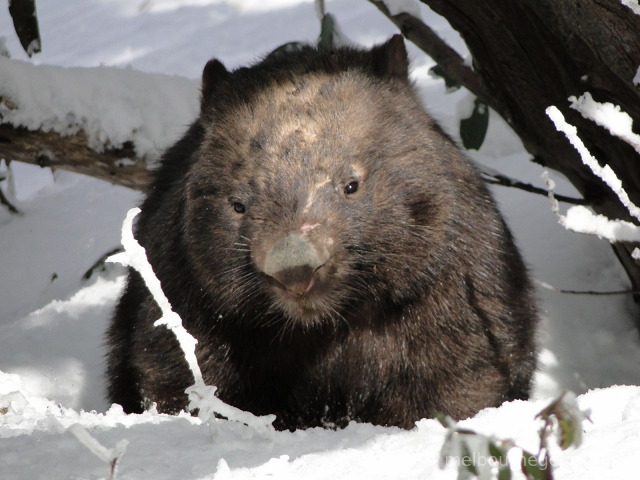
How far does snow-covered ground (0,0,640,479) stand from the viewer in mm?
1876

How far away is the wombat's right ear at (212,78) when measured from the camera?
314cm

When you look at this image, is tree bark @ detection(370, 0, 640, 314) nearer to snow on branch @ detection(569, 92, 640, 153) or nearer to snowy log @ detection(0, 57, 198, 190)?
snow on branch @ detection(569, 92, 640, 153)

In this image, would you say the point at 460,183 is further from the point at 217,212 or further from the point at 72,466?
the point at 72,466

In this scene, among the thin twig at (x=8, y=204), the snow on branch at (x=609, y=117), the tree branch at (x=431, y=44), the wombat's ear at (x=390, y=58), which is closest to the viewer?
the snow on branch at (x=609, y=117)

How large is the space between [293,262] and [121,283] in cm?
272

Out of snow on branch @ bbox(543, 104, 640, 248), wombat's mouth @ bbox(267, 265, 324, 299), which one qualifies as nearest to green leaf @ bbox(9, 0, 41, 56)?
wombat's mouth @ bbox(267, 265, 324, 299)

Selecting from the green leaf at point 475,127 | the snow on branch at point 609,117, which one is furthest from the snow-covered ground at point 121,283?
the snow on branch at point 609,117

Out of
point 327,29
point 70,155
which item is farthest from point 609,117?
point 70,155

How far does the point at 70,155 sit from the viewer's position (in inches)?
170

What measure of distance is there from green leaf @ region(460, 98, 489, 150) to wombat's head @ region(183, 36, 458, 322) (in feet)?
4.16

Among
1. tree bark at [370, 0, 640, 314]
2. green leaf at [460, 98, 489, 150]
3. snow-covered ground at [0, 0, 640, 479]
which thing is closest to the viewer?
snow-covered ground at [0, 0, 640, 479]

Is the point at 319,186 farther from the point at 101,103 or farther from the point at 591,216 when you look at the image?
the point at 101,103

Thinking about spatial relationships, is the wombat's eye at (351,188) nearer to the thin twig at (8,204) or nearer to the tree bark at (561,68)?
the tree bark at (561,68)

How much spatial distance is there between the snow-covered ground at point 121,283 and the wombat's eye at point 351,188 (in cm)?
74
